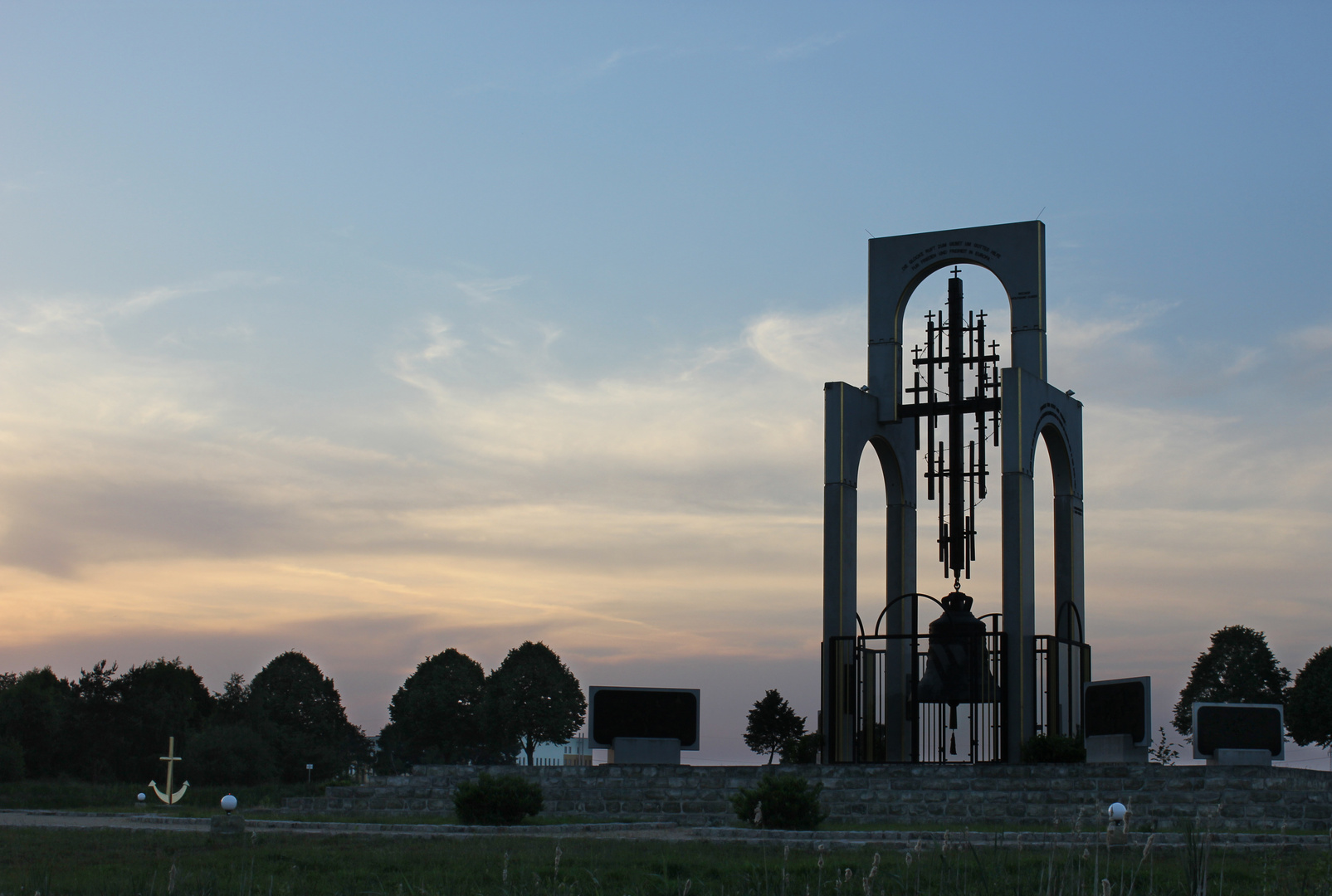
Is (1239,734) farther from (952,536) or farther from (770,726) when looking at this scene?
(770,726)

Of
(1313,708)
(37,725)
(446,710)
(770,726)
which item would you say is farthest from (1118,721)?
(446,710)

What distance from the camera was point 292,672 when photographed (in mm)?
75750

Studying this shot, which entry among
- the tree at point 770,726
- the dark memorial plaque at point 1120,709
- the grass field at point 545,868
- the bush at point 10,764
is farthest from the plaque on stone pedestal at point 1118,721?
the bush at point 10,764

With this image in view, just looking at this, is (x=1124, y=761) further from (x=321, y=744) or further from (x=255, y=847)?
(x=321, y=744)

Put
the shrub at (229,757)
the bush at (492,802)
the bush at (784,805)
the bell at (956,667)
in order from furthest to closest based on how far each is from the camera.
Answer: the shrub at (229,757) → the bell at (956,667) → the bush at (492,802) → the bush at (784,805)

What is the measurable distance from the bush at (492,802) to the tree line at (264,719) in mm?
35462

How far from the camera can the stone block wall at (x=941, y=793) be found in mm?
18047

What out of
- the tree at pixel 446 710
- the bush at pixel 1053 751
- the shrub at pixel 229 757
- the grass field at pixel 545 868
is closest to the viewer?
the grass field at pixel 545 868

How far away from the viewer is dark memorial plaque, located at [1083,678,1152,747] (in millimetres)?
22297

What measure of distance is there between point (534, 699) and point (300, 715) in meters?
15.7

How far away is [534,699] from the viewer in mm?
67688

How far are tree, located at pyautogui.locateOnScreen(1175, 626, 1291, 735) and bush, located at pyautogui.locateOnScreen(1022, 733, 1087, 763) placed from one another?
3438 cm

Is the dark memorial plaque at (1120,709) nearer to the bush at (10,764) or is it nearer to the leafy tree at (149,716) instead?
the bush at (10,764)

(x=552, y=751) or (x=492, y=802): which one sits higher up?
(x=492, y=802)
